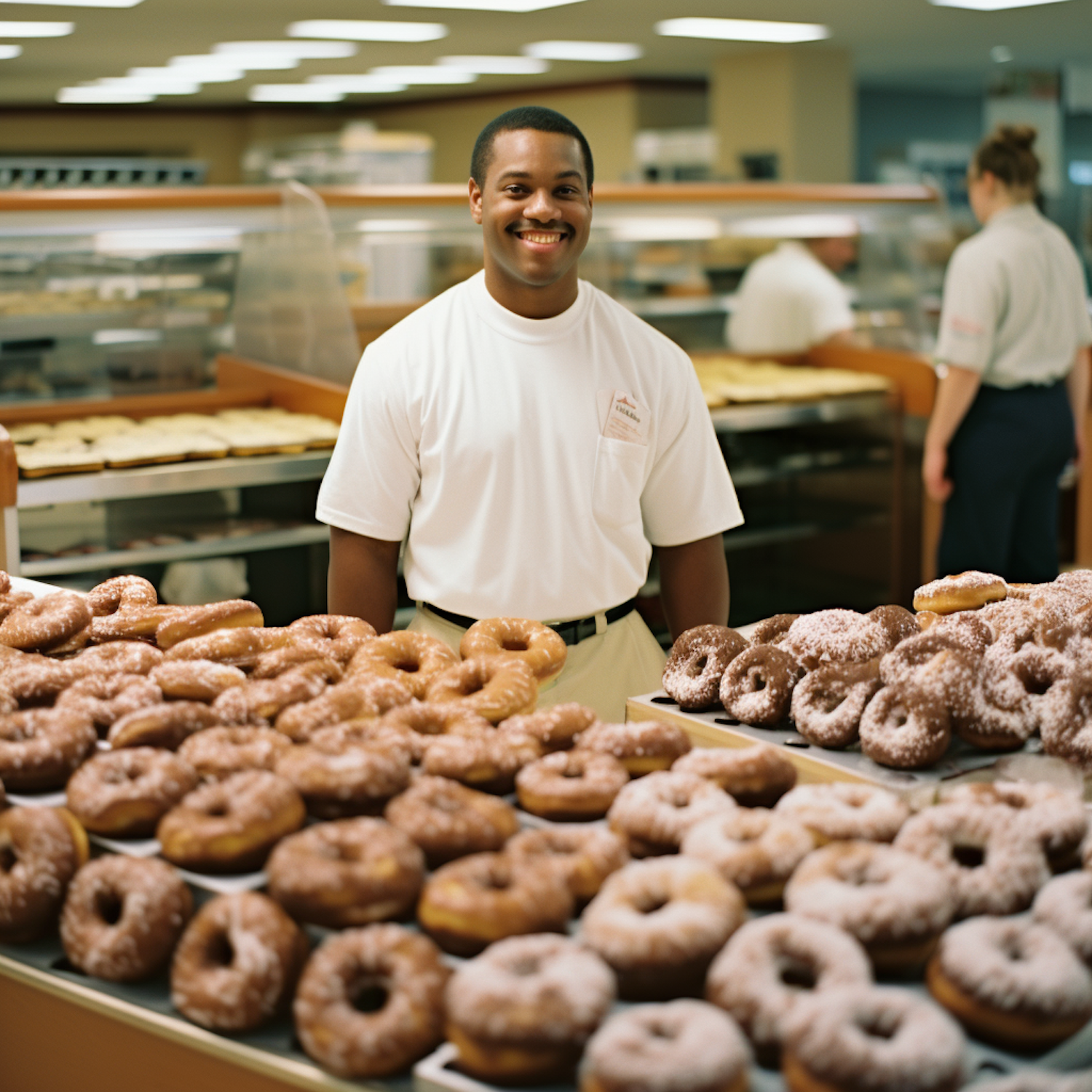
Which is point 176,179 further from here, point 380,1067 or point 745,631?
point 380,1067

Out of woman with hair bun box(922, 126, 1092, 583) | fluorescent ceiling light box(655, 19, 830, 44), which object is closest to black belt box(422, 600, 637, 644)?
woman with hair bun box(922, 126, 1092, 583)

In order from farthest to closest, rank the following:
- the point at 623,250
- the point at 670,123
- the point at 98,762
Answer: the point at 670,123, the point at 623,250, the point at 98,762

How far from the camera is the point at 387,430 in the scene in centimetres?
218

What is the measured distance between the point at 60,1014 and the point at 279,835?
0.84ft

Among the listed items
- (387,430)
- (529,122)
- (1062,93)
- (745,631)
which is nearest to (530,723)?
(745,631)

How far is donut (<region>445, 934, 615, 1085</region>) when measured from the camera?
881 mm

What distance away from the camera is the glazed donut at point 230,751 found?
1.24m

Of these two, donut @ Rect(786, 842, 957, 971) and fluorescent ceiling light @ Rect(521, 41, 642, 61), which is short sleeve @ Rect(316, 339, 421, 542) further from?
fluorescent ceiling light @ Rect(521, 41, 642, 61)

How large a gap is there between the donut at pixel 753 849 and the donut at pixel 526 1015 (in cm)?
17

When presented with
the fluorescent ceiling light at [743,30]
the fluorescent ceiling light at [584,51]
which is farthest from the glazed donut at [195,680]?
the fluorescent ceiling light at [584,51]

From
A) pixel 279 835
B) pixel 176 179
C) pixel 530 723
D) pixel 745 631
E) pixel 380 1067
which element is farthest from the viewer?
pixel 176 179

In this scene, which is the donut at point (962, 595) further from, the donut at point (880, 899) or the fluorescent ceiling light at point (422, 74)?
the fluorescent ceiling light at point (422, 74)

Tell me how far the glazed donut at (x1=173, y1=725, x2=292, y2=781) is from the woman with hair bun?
3554mm

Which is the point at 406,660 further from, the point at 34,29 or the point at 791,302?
the point at 34,29
